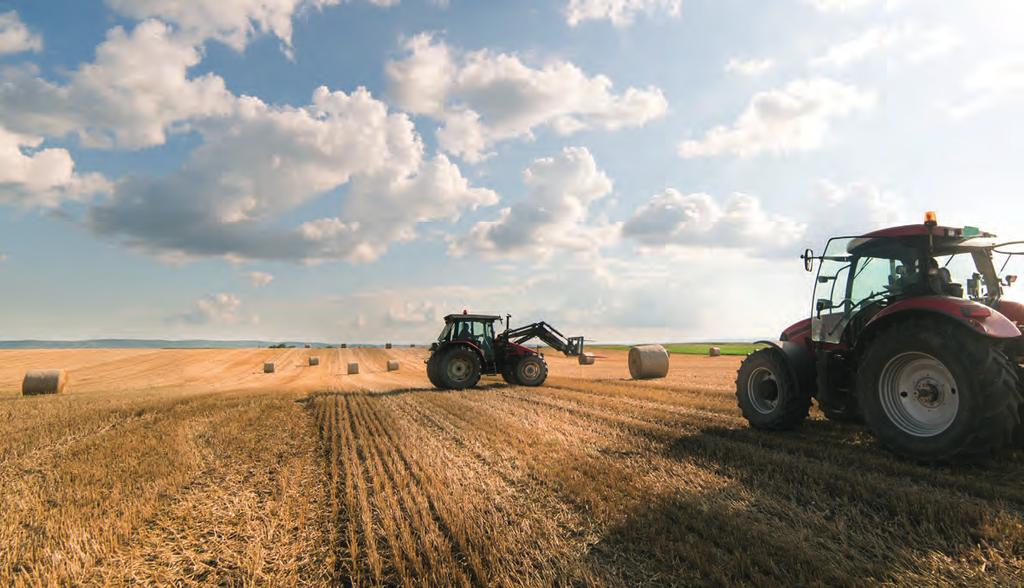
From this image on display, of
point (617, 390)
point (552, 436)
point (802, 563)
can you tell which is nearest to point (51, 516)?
point (552, 436)

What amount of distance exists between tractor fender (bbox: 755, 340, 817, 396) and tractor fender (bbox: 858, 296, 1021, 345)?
5.21 feet

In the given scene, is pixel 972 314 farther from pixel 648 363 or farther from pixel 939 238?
pixel 648 363

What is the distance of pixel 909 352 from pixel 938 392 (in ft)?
1.44

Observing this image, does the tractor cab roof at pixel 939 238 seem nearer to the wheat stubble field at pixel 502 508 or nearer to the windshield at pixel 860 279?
the windshield at pixel 860 279

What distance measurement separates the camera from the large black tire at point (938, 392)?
4.50 m

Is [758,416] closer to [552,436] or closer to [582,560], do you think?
[552,436]

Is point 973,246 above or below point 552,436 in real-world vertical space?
above

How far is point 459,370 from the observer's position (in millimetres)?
15672

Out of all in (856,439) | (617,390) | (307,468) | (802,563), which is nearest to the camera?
(802,563)

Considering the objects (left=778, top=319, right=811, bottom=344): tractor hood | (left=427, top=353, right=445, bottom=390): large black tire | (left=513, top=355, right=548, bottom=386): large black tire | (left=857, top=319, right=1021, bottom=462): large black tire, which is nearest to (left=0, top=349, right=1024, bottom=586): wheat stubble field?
(left=857, top=319, right=1021, bottom=462): large black tire

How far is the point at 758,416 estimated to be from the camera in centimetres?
718

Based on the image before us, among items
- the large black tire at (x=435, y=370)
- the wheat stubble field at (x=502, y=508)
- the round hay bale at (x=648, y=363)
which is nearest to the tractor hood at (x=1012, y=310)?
the wheat stubble field at (x=502, y=508)

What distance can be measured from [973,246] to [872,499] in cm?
383

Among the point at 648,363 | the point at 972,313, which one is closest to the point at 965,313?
the point at 972,313
